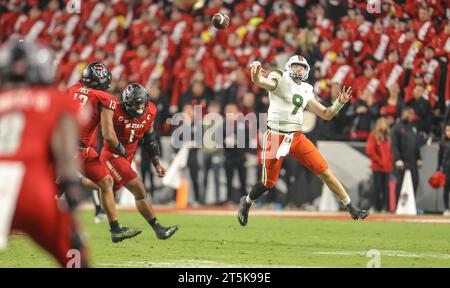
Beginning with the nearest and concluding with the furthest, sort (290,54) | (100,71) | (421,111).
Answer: (100,71), (421,111), (290,54)

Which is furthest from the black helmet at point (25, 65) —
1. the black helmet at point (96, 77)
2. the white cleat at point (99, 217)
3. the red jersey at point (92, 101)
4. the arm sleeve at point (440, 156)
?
the arm sleeve at point (440, 156)

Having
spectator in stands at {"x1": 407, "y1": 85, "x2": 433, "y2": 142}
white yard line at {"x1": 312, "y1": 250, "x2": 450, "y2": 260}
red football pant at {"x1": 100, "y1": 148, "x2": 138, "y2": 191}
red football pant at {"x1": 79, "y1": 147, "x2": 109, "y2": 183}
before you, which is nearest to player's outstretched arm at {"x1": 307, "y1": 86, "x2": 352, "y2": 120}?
white yard line at {"x1": 312, "y1": 250, "x2": 450, "y2": 260}

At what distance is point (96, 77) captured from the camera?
1011cm

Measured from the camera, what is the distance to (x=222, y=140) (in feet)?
53.0

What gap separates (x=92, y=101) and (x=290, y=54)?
7.19 m

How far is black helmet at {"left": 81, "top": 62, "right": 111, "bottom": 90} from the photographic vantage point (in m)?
10.1

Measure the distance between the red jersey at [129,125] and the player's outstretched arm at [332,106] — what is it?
2.07 metres

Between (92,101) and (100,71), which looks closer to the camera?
(92,101)

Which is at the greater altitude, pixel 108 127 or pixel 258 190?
pixel 108 127

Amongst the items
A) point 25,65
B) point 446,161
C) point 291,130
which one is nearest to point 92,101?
point 291,130

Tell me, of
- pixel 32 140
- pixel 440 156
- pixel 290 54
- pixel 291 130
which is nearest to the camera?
pixel 32 140

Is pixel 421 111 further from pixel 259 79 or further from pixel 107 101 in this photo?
pixel 107 101

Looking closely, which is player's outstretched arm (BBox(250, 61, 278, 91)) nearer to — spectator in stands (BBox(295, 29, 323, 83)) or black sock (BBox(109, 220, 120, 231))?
black sock (BBox(109, 220, 120, 231))

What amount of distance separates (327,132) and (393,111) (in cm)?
113
